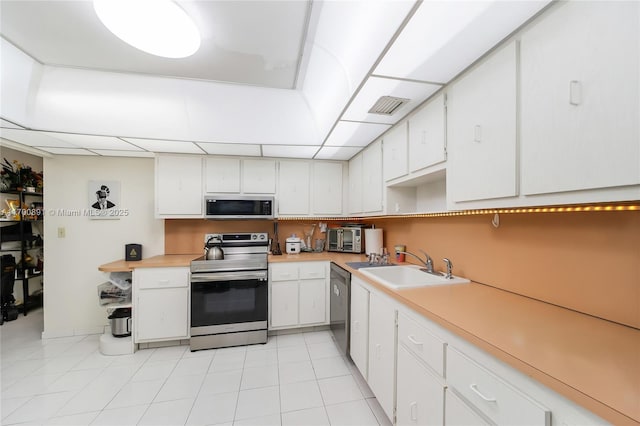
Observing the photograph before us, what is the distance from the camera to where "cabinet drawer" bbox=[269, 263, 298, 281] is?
9.45 feet

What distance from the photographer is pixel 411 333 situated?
1.34 metres

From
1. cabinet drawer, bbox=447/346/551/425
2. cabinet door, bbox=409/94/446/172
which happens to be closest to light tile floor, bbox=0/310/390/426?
cabinet drawer, bbox=447/346/551/425

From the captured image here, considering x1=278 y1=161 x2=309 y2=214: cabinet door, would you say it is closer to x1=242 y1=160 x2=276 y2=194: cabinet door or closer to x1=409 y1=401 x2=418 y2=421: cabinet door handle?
x1=242 y1=160 x2=276 y2=194: cabinet door

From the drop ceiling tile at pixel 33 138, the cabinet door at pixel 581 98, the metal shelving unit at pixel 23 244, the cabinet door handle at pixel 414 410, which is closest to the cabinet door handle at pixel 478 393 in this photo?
the cabinet door handle at pixel 414 410

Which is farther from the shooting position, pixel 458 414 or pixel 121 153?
pixel 121 153

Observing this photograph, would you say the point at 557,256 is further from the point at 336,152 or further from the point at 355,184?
the point at 336,152

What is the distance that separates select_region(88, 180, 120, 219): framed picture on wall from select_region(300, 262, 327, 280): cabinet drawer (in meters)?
2.48

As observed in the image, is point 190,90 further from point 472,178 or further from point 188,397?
point 188,397

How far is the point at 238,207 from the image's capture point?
3053 millimetres

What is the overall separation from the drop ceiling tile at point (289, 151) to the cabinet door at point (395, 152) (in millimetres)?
839

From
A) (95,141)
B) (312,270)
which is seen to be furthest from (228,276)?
(95,141)

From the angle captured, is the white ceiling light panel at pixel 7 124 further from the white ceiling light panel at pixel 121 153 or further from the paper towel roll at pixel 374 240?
the paper towel roll at pixel 374 240

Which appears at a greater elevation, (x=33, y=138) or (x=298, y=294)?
(x=33, y=138)

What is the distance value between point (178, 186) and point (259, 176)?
0.97m
